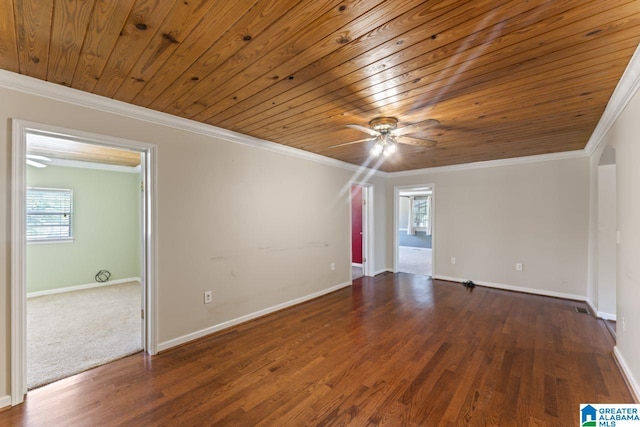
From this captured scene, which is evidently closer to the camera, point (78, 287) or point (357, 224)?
point (78, 287)

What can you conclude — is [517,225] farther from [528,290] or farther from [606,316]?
[606,316]

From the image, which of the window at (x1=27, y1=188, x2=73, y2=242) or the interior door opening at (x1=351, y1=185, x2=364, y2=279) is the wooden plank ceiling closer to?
the window at (x1=27, y1=188, x2=73, y2=242)

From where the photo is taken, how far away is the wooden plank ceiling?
1291 millimetres

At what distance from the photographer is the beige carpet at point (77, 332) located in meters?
2.41

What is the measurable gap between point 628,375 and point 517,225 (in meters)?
2.88

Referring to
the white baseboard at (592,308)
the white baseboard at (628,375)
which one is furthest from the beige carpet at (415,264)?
the white baseboard at (628,375)

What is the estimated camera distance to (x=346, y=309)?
3838mm

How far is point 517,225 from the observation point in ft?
15.2

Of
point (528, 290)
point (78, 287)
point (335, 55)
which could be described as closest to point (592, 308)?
point (528, 290)

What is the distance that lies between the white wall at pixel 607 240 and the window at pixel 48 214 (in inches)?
324

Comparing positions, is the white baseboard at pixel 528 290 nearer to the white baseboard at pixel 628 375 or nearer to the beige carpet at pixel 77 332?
the white baseboard at pixel 628 375

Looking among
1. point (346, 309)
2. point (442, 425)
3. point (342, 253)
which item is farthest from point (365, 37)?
point (342, 253)

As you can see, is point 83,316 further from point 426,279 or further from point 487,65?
point 426,279

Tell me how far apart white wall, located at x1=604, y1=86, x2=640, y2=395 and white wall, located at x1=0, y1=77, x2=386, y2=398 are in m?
3.37
